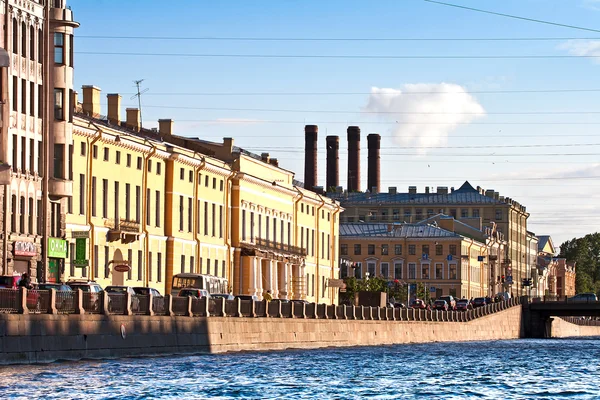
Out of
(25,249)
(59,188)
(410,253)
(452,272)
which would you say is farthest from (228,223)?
(452,272)

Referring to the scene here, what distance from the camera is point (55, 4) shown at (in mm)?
65125

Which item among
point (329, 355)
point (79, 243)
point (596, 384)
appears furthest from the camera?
point (79, 243)

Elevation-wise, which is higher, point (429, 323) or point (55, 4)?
point (55, 4)

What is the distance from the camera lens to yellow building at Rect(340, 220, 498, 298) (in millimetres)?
154375

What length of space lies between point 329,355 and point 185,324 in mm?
7528

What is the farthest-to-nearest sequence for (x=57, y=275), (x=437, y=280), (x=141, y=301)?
(x=437, y=280) → (x=57, y=275) → (x=141, y=301)

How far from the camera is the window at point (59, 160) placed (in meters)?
64.0

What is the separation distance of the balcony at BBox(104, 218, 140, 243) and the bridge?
54727 mm

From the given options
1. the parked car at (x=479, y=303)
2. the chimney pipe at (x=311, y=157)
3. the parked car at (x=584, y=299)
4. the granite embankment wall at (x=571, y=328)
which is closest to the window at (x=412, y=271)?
the chimney pipe at (x=311, y=157)

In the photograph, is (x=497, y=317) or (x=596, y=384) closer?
(x=596, y=384)

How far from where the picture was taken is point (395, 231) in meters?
156

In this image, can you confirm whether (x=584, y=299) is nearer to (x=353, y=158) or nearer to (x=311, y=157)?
(x=311, y=157)

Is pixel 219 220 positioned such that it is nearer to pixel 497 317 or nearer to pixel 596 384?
pixel 497 317

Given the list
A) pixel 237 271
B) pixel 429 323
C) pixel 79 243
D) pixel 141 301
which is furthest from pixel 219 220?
pixel 141 301
